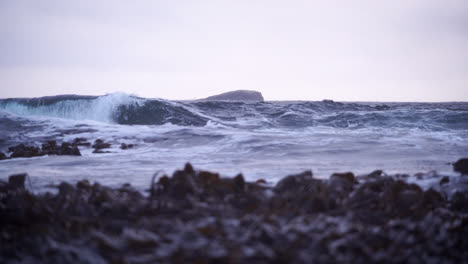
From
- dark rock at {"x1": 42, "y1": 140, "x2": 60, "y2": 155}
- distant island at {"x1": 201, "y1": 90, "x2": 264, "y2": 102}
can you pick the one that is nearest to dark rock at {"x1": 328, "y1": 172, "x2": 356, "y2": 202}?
dark rock at {"x1": 42, "y1": 140, "x2": 60, "y2": 155}

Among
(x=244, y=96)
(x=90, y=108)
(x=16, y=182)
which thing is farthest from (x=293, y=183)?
(x=244, y=96)

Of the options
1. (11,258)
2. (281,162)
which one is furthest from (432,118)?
(11,258)

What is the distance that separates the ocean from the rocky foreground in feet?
1.99

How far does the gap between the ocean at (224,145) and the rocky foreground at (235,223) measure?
1.99ft

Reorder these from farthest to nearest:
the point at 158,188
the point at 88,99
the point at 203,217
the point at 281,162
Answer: the point at 88,99, the point at 281,162, the point at 158,188, the point at 203,217

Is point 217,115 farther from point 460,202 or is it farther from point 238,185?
point 460,202

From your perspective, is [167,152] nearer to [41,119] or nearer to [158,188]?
[158,188]

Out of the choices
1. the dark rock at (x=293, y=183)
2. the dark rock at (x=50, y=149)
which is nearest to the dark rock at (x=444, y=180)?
the dark rock at (x=293, y=183)

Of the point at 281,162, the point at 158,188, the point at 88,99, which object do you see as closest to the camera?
the point at 158,188

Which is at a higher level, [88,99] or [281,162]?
[88,99]

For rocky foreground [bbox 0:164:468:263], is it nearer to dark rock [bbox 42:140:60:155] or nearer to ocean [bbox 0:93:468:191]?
ocean [bbox 0:93:468:191]

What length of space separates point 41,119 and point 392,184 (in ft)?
33.3

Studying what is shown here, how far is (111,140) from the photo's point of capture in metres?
6.96

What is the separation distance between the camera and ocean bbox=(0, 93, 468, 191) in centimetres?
356
